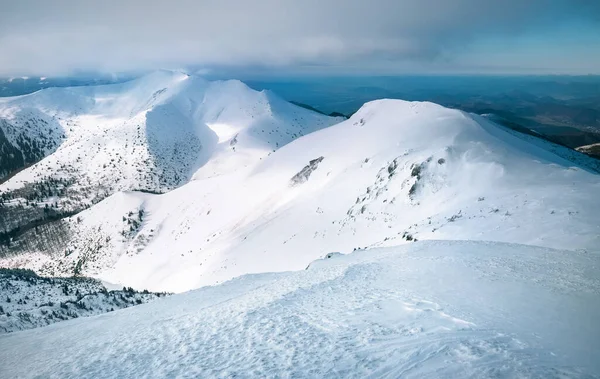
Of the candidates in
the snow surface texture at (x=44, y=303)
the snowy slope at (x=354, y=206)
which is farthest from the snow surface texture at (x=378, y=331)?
the snow surface texture at (x=44, y=303)

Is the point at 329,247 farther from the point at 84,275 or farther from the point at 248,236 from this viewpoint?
the point at 84,275

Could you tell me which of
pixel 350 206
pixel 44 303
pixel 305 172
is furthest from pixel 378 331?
pixel 305 172

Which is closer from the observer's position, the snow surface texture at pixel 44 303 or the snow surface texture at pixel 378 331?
the snow surface texture at pixel 378 331

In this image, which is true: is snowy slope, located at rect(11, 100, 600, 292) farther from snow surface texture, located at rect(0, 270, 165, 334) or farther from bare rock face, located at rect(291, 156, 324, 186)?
snow surface texture, located at rect(0, 270, 165, 334)

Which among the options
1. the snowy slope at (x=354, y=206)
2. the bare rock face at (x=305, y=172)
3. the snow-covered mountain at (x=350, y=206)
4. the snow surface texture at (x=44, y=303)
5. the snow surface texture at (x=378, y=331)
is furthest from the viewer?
the bare rock face at (x=305, y=172)

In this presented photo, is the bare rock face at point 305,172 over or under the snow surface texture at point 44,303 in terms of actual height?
over

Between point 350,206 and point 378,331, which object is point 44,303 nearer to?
point 378,331

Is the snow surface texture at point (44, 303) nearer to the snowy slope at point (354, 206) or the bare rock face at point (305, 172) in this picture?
the snowy slope at point (354, 206)
